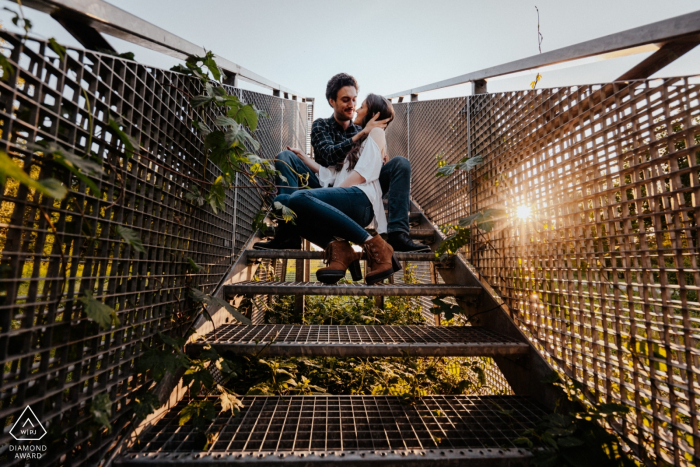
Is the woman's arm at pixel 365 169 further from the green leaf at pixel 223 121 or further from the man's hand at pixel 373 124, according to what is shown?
the green leaf at pixel 223 121

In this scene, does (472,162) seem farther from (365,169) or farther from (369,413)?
(369,413)

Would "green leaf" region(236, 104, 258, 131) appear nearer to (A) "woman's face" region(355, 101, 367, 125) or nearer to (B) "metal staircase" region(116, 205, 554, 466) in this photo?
(B) "metal staircase" region(116, 205, 554, 466)

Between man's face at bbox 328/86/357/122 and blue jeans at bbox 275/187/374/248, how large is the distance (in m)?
0.88

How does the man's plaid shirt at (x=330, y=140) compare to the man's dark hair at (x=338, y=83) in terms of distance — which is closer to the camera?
the man's plaid shirt at (x=330, y=140)

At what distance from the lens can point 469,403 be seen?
3.81ft

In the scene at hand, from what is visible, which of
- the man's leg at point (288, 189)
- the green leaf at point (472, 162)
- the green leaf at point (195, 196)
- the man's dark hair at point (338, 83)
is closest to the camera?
the green leaf at point (195, 196)

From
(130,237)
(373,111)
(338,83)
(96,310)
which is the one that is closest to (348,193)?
(373,111)

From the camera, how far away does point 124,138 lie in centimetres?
79

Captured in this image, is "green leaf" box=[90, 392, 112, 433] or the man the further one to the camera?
the man

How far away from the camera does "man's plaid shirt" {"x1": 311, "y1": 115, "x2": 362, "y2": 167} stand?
215cm

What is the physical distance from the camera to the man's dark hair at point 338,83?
7.46 ft

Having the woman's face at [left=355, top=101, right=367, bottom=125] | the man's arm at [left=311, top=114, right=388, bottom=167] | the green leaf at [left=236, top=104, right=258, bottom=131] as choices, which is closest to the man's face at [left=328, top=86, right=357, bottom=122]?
the man's arm at [left=311, top=114, right=388, bottom=167]

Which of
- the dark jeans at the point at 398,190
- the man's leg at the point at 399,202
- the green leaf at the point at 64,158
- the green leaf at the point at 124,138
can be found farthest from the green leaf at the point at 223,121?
the man's leg at the point at 399,202

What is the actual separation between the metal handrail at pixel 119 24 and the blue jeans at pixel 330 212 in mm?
779
